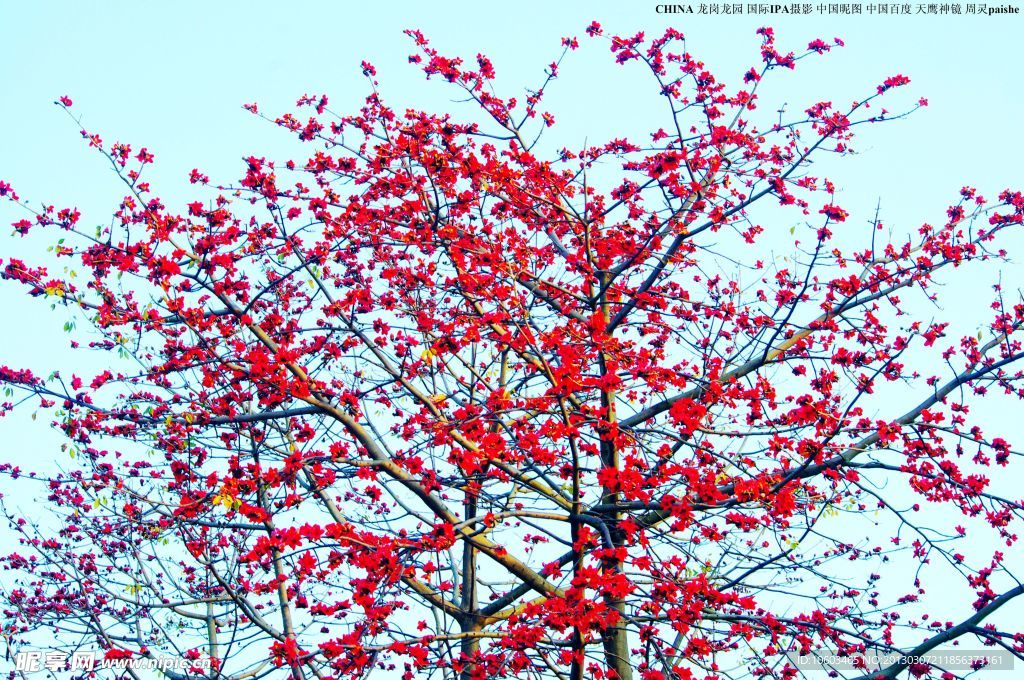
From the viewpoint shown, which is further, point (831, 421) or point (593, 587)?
point (831, 421)

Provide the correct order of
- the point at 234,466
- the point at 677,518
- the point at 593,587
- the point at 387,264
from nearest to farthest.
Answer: the point at 593,587, the point at 677,518, the point at 234,466, the point at 387,264

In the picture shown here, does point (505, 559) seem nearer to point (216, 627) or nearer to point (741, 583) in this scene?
point (741, 583)

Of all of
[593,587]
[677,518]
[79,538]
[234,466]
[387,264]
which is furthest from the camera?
[79,538]

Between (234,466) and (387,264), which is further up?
(387,264)

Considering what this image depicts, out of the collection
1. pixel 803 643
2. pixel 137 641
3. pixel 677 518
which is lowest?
pixel 803 643

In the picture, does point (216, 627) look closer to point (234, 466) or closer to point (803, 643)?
point (234, 466)

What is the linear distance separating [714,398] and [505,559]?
2.11 metres

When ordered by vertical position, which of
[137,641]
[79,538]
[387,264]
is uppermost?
[387,264]

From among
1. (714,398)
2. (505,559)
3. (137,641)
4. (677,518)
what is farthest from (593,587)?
(137,641)

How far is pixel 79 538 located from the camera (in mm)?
9555

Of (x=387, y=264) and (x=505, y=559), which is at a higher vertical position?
(x=387, y=264)

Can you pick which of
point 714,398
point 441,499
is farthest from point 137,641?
point 714,398

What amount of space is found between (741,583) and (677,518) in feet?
4.71

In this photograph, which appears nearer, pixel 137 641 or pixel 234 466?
pixel 234 466
